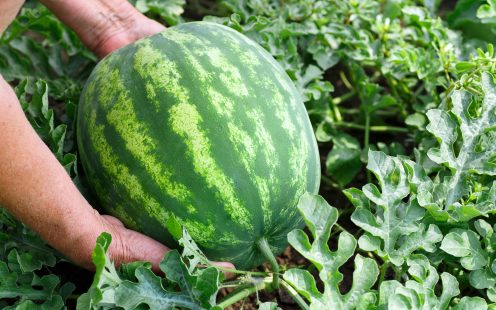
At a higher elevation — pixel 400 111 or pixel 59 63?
pixel 59 63

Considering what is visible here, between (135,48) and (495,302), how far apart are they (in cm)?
121

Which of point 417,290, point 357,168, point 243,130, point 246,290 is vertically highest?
point 243,130

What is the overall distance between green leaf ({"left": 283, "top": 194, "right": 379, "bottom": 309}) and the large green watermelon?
17cm

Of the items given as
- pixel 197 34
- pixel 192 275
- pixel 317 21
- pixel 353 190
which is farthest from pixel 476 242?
pixel 317 21

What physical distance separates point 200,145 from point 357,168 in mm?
923

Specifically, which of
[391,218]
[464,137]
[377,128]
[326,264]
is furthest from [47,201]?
[377,128]

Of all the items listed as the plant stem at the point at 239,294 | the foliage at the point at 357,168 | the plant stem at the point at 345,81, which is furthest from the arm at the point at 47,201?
the plant stem at the point at 345,81

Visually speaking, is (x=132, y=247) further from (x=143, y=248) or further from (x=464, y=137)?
(x=464, y=137)

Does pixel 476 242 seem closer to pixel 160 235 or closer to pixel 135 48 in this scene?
pixel 160 235

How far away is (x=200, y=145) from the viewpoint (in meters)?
1.74

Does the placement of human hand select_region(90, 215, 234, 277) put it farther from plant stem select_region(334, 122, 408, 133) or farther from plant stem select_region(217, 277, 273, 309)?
plant stem select_region(334, 122, 408, 133)

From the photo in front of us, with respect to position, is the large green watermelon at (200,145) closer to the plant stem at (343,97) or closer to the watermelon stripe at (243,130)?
the watermelon stripe at (243,130)

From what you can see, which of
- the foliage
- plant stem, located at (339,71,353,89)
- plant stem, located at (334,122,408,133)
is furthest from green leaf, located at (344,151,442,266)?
plant stem, located at (339,71,353,89)

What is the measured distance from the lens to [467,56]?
2.60m
